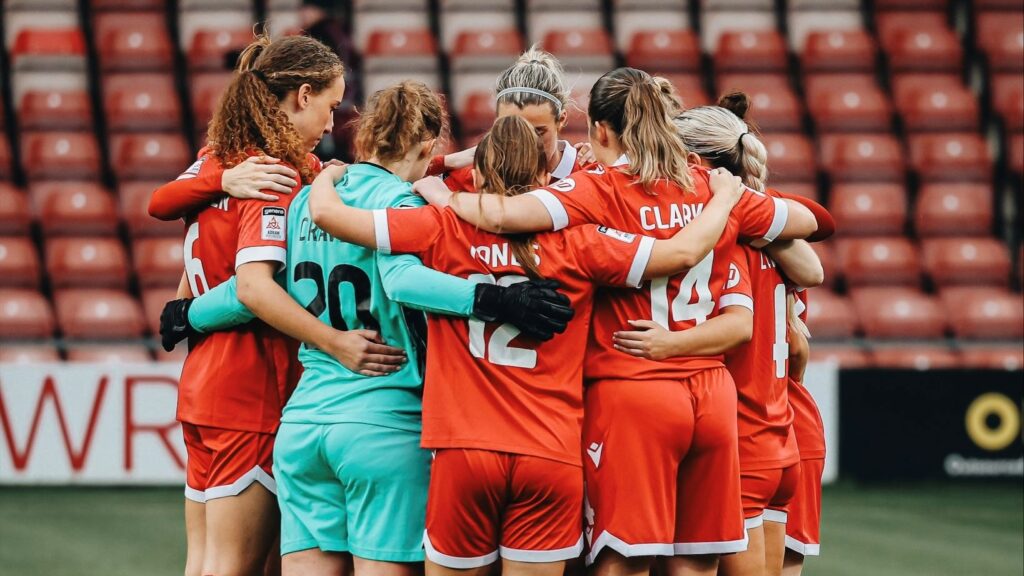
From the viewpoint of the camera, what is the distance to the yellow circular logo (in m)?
8.12

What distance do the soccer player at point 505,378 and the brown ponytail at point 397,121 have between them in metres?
0.20

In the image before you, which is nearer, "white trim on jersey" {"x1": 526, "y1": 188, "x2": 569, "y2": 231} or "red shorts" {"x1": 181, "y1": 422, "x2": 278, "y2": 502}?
"white trim on jersey" {"x1": 526, "y1": 188, "x2": 569, "y2": 231}

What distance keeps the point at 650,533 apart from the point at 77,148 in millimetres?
7731

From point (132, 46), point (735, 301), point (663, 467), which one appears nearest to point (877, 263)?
point (132, 46)

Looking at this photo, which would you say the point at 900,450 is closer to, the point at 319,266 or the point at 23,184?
the point at 319,266

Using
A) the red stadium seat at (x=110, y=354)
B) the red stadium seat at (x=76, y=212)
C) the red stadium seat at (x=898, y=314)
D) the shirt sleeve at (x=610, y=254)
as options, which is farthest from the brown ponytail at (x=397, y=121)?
the red stadium seat at (x=76, y=212)

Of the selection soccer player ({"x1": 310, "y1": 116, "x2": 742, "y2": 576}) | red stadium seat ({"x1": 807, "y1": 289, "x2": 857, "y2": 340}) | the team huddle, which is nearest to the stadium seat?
red stadium seat ({"x1": 807, "y1": 289, "x2": 857, "y2": 340})

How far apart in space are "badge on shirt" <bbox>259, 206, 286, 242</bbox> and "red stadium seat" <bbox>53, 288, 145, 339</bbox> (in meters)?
5.53

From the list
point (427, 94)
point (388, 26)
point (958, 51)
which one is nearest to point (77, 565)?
point (427, 94)

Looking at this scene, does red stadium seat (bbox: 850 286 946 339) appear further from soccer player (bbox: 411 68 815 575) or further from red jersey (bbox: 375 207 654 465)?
red jersey (bbox: 375 207 654 465)

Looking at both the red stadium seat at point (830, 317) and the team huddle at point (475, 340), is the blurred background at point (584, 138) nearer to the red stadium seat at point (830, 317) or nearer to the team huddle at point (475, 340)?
the red stadium seat at point (830, 317)

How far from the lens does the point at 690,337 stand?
3.34 meters

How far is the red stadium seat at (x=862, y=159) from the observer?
10195mm

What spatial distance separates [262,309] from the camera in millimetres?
3354
